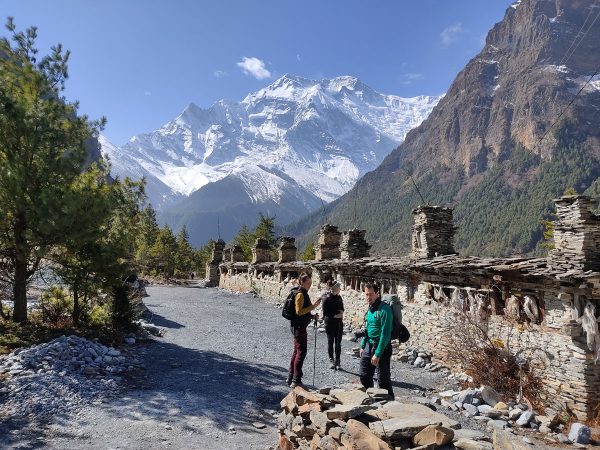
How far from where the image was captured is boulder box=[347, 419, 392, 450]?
4566 millimetres

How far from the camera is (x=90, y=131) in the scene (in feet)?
38.8

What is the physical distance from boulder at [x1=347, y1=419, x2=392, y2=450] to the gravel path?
1.96 m

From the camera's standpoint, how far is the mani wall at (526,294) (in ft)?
23.6

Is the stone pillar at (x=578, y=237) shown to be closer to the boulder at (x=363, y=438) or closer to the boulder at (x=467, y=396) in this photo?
the boulder at (x=467, y=396)

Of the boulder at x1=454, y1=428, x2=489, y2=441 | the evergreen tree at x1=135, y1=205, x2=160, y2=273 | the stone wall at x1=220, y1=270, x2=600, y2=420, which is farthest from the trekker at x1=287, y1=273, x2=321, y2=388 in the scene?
the evergreen tree at x1=135, y1=205, x2=160, y2=273

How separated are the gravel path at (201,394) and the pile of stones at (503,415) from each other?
3.15ft

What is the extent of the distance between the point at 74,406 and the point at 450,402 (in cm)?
667

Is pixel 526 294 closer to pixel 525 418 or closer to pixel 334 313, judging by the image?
pixel 525 418

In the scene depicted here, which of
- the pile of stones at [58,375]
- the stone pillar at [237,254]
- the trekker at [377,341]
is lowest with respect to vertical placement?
the pile of stones at [58,375]

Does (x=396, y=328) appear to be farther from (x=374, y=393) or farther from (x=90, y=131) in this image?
(x=90, y=131)

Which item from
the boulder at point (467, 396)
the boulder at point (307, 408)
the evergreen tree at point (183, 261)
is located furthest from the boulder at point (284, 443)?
the evergreen tree at point (183, 261)

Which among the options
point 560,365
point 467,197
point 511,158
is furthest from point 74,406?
point 511,158

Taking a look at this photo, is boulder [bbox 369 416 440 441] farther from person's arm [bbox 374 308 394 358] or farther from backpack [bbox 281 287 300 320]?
backpack [bbox 281 287 300 320]

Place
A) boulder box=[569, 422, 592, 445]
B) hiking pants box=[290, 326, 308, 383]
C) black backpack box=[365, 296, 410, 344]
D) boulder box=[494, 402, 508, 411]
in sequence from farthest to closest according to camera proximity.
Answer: hiking pants box=[290, 326, 308, 383] < boulder box=[494, 402, 508, 411] < black backpack box=[365, 296, 410, 344] < boulder box=[569, 422, 592, 445]
